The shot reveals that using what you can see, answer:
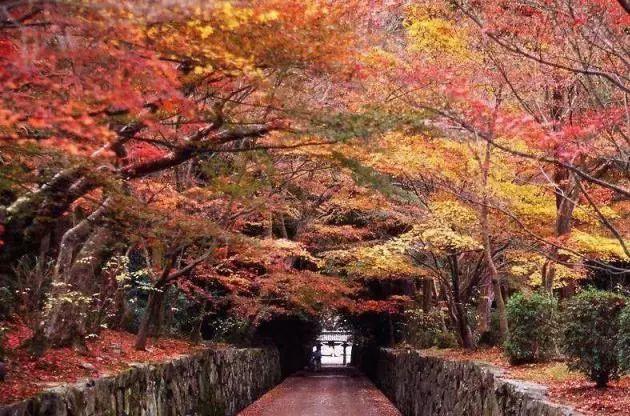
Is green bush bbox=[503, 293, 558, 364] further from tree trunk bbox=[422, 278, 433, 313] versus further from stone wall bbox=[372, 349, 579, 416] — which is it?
tree trunk bbox=[422, 278, 433, 313]

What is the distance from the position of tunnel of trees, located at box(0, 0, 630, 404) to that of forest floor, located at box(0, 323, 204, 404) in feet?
0.95

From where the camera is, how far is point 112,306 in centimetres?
1470

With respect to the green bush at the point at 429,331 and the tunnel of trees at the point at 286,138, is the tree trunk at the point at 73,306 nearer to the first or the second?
the tunnel of trees at the point at 286,138

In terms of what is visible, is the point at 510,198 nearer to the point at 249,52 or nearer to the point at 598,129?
the point at 598,129

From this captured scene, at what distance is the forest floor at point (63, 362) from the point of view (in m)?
6.74


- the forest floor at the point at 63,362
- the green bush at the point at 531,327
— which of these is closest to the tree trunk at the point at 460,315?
the green bush at the point at 531,327

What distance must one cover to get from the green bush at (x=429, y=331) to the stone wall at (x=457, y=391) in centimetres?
82

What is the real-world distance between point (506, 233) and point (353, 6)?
6.14 meters

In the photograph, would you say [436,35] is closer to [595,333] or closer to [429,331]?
[595,333]

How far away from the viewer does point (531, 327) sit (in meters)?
10.8

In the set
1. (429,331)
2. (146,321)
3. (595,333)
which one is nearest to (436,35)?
(595,333)

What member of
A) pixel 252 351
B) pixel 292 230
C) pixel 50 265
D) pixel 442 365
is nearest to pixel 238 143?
pixel 50 265

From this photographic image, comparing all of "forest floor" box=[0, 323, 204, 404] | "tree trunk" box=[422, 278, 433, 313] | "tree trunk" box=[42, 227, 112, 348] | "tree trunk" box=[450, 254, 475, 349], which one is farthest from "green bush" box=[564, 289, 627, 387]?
"tree trunk" box=[422, 278, 433, 313]

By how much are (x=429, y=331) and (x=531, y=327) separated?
358 inches
